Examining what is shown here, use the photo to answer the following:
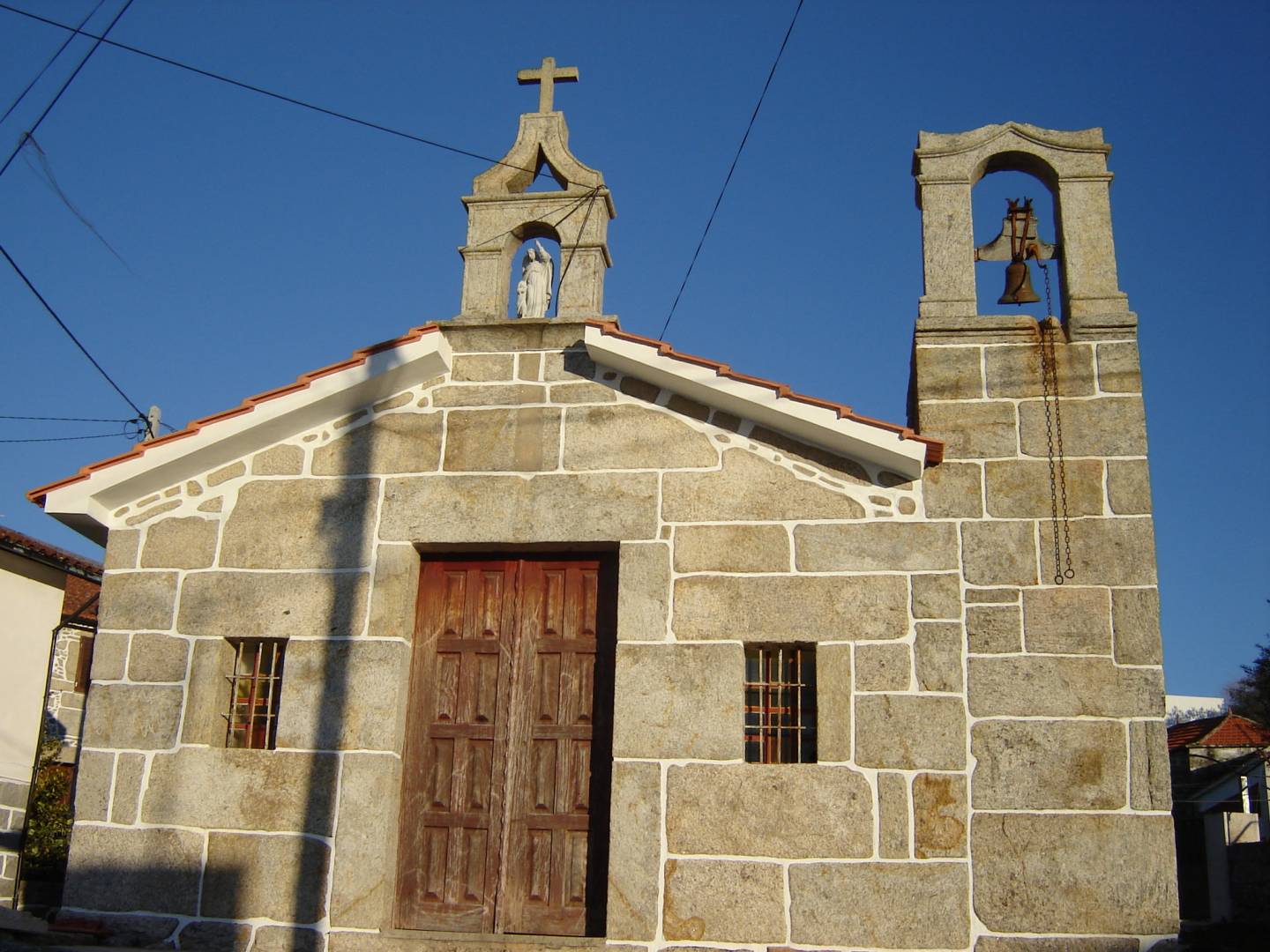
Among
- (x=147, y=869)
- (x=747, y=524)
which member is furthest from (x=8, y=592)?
(x=747, y=524)

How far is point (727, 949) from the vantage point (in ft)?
23.9

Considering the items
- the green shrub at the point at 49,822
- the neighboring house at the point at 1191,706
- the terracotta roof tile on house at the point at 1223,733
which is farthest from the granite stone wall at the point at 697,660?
the neighboring house at the point at 1191,706

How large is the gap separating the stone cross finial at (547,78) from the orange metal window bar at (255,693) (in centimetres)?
446

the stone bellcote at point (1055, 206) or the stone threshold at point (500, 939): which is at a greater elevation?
the stone bellcote at point (1055, 206)

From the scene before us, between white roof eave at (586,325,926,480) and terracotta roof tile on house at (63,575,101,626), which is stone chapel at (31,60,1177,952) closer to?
white roof eave at (586,325,926,480)

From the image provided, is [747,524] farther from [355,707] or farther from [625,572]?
[355,707]

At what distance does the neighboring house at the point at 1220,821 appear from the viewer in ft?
40.7

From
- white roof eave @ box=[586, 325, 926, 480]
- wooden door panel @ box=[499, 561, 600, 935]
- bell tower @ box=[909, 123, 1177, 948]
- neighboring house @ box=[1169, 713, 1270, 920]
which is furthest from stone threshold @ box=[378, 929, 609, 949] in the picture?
neighboring house @ box=[1169, 713, 1270, 920]

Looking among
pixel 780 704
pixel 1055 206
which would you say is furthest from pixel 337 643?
pixel 1055 206

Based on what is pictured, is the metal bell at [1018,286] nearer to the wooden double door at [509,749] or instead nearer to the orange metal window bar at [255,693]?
the wooden double door at [509,749]

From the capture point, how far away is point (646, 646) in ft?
26.1

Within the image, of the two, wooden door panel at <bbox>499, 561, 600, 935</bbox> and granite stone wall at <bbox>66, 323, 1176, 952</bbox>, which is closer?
granite stone wall at <bbox>66, 323, 1176, 952</bbox>

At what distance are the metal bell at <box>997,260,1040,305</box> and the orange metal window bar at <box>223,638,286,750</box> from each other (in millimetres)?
5401

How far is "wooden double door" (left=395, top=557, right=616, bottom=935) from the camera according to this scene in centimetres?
780
